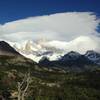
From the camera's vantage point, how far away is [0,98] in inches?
7210

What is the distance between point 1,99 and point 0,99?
55cm

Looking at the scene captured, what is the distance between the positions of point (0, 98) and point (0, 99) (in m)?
1.67

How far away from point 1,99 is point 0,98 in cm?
173

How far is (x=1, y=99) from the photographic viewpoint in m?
182

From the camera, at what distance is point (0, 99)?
182 metres
